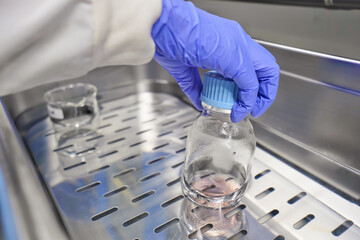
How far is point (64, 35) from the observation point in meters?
0.37

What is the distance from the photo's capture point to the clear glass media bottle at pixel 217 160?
536mm

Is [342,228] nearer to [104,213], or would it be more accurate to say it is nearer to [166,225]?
[166,225]

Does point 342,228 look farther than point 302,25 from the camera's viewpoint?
No

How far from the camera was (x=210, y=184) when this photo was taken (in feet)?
1.85

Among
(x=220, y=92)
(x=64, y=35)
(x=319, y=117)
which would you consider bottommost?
(x=319, y=117)

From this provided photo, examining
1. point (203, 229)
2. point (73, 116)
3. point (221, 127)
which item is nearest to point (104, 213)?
point (203, 229)

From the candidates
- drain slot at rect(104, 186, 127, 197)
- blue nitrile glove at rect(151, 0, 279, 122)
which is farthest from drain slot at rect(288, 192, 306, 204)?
drain slot at rect(104, 186, 127, 197)

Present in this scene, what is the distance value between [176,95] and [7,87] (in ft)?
2.13

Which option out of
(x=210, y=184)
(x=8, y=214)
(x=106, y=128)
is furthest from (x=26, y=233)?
(x=106, y=128)

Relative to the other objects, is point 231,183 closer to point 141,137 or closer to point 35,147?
point 141,137

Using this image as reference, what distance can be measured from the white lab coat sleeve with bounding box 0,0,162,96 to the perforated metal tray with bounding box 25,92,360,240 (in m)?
0.26

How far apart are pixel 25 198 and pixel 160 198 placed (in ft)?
0.74

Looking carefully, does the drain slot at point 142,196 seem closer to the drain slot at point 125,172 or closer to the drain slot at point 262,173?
the drain slot at point 125,172

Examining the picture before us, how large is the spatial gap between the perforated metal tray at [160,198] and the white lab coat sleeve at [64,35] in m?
0.26
